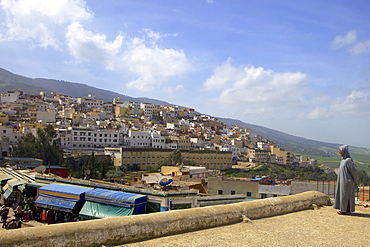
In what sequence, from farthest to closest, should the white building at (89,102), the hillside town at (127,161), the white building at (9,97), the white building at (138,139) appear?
the white building at (89,102), the white building at (9,97), the white building at (138,139), the hillside town at (127,161)

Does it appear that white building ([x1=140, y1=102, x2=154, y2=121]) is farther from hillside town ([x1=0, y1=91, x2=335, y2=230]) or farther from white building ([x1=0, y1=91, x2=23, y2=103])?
white building ([x1=0, y1=91, x2=23, y2=103])

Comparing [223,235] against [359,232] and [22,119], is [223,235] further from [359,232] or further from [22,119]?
[22,119]

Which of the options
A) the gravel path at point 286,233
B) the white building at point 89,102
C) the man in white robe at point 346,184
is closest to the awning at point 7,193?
the gravel path at point 286,233

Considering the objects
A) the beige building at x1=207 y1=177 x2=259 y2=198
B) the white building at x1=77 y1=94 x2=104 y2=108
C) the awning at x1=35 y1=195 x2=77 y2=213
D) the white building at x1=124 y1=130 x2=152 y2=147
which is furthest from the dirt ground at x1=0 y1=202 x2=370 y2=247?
the white building at x1=77 y1=94 x2=104 y2=108

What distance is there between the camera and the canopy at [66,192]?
11.7 metres

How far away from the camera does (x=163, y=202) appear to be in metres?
10.6

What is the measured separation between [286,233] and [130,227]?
7.78ft

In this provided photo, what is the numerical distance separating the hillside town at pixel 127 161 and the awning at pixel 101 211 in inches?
1.3

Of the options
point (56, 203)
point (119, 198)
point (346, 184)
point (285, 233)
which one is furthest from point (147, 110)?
point (285, 233)

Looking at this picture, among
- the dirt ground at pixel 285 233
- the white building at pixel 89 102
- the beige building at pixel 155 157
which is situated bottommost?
the beige building at pixel 155 157

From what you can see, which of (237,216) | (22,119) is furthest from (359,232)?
(22,119)

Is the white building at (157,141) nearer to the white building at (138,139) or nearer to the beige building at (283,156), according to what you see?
the white building at (138,139)

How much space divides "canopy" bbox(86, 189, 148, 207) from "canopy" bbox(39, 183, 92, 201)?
0.77m

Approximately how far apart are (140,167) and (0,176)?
34783mm
